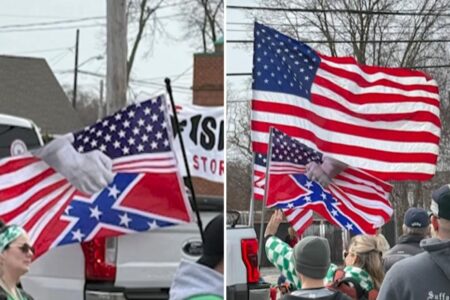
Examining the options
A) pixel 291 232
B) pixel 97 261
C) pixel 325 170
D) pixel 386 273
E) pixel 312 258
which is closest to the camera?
pixel 97 261

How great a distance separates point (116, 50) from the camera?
1852 mm

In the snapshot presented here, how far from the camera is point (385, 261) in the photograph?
3.21 metres

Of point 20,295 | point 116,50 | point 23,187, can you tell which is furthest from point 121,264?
point 116,50

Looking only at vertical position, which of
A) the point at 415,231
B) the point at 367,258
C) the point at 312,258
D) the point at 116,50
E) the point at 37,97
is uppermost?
the point at 116,50

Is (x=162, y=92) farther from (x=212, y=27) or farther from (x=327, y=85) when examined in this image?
(x=327, y=85)

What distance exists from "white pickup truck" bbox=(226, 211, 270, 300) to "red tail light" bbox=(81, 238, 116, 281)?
364 mm

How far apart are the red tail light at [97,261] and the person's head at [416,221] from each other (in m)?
1.40

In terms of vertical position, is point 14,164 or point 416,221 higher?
point 14,164

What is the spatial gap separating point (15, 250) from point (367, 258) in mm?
1657

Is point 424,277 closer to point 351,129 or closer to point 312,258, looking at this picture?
point 312,258

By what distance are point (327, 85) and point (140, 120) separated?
1.88 m

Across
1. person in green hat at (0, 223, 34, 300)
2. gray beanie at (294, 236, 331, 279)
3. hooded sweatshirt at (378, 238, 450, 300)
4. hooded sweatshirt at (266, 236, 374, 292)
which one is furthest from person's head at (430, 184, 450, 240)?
person in green hat at (0, 223, 34, 300)

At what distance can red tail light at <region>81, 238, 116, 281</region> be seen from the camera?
2.11 m

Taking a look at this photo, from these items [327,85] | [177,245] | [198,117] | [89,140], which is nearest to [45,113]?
[89,140]
